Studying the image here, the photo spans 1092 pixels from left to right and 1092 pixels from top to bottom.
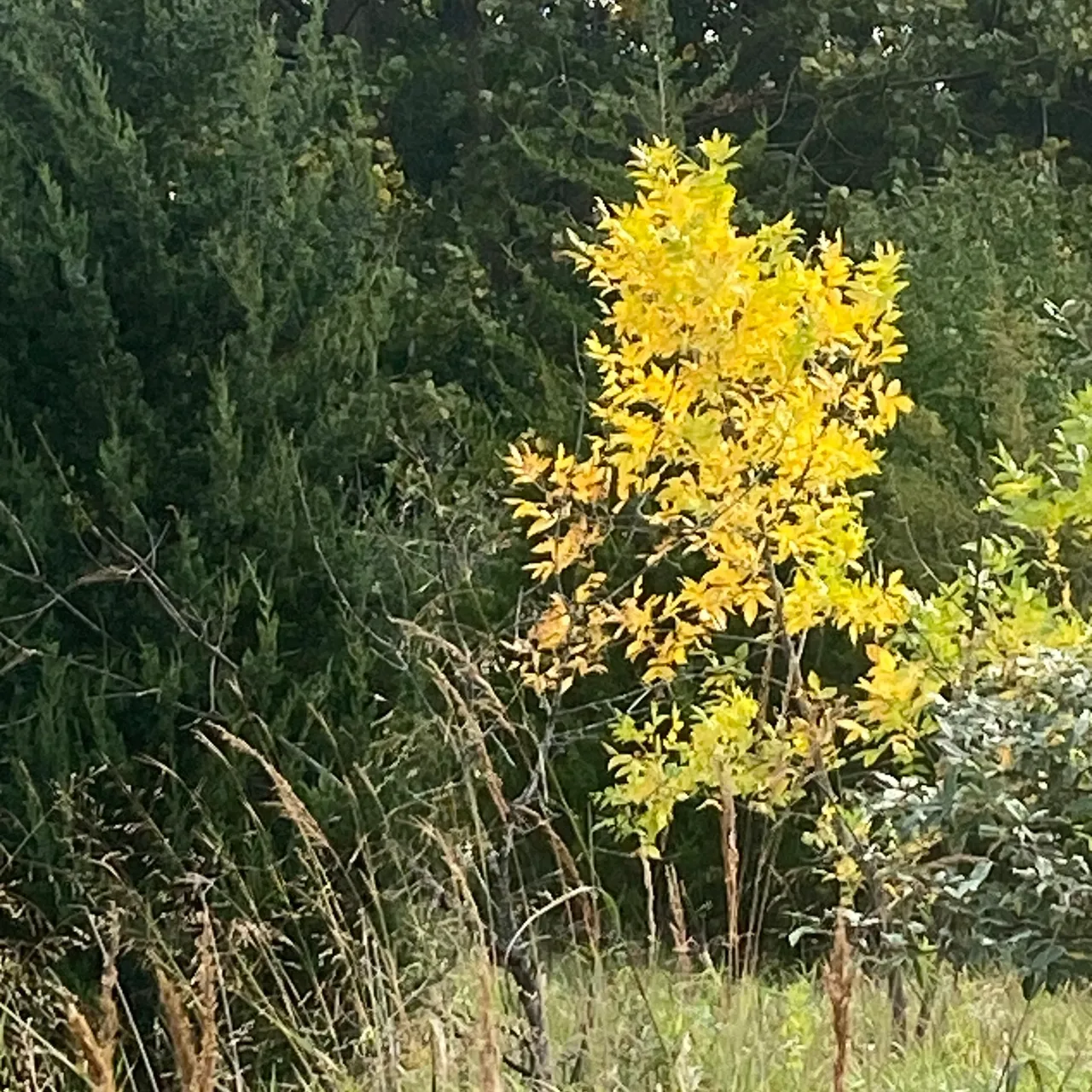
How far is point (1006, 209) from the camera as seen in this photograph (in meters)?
8.32

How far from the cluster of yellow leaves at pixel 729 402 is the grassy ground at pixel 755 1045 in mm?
769

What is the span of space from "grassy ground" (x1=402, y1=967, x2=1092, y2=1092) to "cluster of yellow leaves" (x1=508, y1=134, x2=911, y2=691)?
0.77 metres

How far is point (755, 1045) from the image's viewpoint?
3.17m

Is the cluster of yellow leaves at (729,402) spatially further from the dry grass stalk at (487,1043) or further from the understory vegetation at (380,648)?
the dry grass stalk at (487,1043)

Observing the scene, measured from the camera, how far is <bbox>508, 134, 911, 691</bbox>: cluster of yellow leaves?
3.60 meters

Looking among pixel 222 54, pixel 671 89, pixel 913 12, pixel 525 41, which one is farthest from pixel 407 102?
pixel 222 54

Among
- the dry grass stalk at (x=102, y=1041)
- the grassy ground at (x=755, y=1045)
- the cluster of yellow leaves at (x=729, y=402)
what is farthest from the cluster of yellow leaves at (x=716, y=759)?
the dry grass stalk at (x=102, y=1041)

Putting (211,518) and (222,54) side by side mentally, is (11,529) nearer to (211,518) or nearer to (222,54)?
(211,518)

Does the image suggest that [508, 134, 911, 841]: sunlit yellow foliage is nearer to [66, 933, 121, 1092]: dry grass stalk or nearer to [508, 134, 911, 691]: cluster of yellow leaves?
[508, 134, 911, 691]: cluster of yellow leaves

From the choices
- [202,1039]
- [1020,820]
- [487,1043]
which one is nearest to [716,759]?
[1020,820]

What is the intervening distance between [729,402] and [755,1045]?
57.7 inches

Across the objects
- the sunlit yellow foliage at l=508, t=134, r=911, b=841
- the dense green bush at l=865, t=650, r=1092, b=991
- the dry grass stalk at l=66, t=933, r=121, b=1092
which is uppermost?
the sunlit yellow foliage at l=508, t=134, r=911, b=841

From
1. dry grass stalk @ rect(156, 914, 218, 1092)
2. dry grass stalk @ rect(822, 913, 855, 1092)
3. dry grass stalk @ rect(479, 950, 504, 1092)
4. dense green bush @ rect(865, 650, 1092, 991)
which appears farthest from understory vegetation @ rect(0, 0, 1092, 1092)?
dry grass stalk @ rect(822, 913, 855, 1092)

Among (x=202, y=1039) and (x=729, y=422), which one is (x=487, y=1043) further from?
(x=729, y=422)
